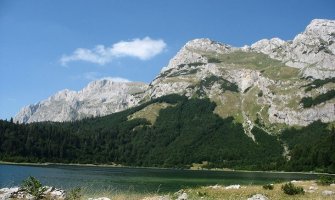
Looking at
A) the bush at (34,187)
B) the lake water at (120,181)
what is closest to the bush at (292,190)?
the lake water at (120,181)

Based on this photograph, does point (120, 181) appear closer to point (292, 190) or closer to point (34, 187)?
point (292, 190)

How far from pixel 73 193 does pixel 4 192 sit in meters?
7.85

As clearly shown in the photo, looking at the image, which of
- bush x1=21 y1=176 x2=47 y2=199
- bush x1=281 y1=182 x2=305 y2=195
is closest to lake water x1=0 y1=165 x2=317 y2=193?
bush x1=281 y1=182 x2=305 y2=195

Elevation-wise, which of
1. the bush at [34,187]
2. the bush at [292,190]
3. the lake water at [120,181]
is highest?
the bush at [34,187]

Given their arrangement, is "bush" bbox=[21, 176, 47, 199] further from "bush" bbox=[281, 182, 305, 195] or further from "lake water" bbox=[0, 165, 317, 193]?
"bush" bbox=[281, 182, 305, 195]

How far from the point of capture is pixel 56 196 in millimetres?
31000

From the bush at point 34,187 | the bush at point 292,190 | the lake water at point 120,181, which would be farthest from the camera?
the lake water at point 120,181

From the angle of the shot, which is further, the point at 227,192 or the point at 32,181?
the point at 227,192

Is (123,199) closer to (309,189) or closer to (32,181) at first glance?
(32,181)

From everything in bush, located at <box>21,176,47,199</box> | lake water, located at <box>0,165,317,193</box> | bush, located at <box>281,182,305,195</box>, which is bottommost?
lake water, located at <box>0,165,317,193</box>

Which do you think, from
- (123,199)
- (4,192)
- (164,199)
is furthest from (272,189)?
(4,192)

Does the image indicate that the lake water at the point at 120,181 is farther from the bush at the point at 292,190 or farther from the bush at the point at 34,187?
the bush at the point at 34,187

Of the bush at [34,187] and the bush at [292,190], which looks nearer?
the bush at [34,187]

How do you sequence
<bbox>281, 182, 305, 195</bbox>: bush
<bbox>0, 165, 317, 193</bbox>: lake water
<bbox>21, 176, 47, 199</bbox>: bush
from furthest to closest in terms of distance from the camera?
<bbox>0, 165, 317, 193</bbox>: lake water, <bbox>281, 182, 305, 195</bbox>: bush, <bbox>21, 176, 47, 199</bbox>: bush
